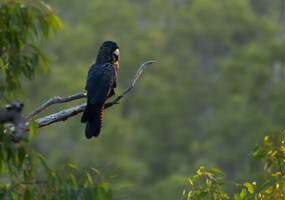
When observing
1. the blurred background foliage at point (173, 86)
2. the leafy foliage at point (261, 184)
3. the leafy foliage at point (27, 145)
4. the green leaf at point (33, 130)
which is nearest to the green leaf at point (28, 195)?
the leafy foliage at point (27, 145)

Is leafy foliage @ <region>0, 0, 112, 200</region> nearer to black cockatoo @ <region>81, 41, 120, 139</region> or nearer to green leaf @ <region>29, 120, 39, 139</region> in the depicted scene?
green leaf @ <region>29, 120, 39, 139</region>

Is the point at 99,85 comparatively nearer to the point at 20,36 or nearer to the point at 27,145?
the point at 20,36

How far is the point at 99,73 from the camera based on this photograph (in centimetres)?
825

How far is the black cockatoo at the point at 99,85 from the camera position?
729 centimetres

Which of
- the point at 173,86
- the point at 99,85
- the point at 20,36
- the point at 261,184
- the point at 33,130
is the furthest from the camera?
the point at 173,86

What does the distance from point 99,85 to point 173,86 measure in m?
30.8

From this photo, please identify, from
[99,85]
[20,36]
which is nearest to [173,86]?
[99,85]

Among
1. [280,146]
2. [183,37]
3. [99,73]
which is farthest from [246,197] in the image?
[183,37]

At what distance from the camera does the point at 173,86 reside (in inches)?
1527

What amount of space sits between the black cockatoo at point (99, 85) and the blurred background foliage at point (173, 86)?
17.3 metres

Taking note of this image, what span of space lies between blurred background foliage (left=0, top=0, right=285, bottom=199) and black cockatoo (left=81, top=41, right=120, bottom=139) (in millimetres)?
17286

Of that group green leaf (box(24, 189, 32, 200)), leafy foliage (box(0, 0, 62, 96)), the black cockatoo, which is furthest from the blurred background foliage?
green leaf (box(24, 189, 32, 200))

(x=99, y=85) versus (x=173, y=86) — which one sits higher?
(x=173, y=86)

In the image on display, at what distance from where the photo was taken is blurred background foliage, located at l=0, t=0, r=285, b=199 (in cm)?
3064
